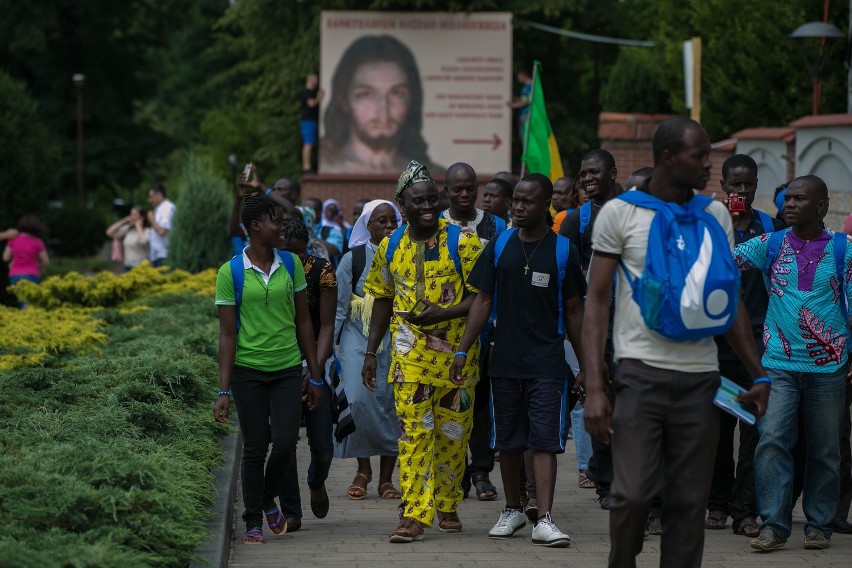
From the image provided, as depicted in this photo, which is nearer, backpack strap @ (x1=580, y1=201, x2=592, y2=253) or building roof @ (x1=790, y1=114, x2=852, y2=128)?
backpack strap @ (x1=580, y1=201, x2=592, y2=253)

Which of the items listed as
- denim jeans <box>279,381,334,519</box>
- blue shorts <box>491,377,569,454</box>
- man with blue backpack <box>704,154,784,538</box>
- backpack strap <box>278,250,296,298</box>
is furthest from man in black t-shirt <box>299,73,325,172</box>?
blue shorts <box>491,377,569,454</box>

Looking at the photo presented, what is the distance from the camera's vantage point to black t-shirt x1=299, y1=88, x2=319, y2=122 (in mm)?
28750

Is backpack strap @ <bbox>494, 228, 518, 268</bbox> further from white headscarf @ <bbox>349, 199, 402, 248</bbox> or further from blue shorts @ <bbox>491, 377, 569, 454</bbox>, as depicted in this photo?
white headscarf @ <bbox>349, 199, 402, 248</bbox>

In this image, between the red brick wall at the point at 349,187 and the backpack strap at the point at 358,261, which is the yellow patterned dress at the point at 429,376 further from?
the red brick wall at the point at 349,187

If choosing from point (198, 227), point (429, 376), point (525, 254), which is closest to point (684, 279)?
point (525, 254)

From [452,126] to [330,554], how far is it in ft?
75.3

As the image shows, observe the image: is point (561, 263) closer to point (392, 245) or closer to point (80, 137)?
point (392, 245)

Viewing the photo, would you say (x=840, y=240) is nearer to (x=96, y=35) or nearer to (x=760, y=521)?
(x=760, y=521)

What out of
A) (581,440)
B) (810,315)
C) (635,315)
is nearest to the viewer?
(635,315)

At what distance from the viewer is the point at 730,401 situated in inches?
230

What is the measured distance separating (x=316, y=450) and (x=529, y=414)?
1308 millimetres

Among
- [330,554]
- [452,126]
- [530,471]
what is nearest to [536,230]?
Answer: [530,471]

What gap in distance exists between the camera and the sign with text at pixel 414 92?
1173 inches

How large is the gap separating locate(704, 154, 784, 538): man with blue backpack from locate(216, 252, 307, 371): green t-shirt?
2.36m
